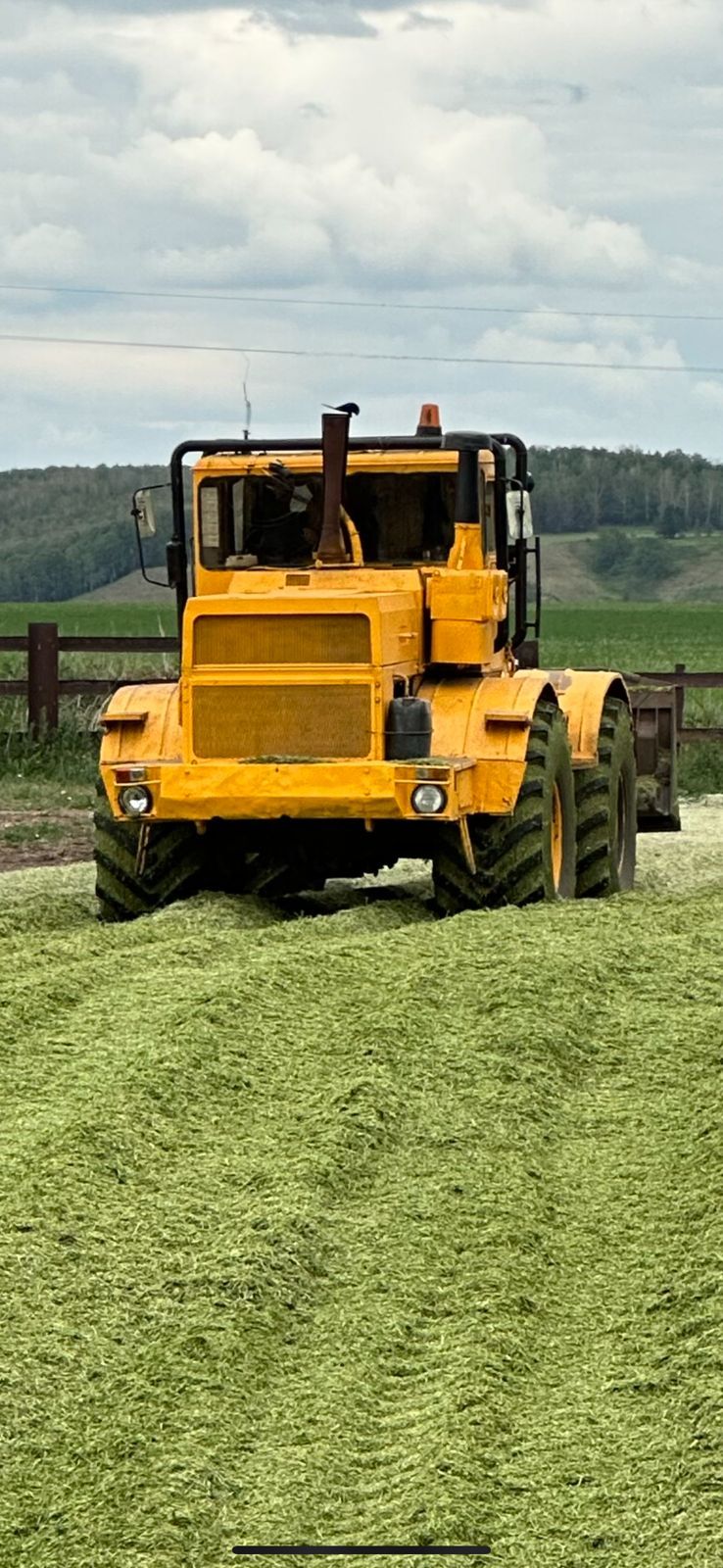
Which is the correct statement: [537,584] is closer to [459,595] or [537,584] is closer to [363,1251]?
[459,595]

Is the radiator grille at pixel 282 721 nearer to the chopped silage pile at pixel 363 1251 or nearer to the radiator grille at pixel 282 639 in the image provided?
the radiator grille at pixel 282 639

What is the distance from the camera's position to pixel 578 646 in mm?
50000

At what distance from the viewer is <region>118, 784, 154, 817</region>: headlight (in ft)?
36.9

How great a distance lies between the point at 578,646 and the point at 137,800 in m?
39.2

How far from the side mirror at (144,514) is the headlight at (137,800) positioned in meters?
1.53

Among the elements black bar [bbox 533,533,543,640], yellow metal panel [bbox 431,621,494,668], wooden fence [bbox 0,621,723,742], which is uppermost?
black bar [bbox 533,533,543,640]

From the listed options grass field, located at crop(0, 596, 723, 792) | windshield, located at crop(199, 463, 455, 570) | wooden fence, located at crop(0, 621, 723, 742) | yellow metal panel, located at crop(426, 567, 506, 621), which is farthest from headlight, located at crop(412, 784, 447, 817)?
wooden fence, located at crop(0, 621, 723, 742)

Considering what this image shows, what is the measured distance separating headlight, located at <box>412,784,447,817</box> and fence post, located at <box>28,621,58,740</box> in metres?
10.8

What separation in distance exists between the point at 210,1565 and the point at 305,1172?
214cm

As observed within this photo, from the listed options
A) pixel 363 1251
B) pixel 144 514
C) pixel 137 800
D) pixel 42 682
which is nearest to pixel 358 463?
pixel 144 514

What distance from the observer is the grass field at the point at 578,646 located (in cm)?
2150

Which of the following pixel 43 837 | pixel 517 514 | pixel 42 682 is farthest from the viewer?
pixel 42 682

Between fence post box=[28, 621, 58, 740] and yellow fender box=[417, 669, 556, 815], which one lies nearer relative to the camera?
yellow fender box=[417, 669, 556, 815]

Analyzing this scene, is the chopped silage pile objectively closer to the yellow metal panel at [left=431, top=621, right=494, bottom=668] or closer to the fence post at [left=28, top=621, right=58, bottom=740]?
the yellow metal panel at [left=431, top=621, right=494, bottom=668]
